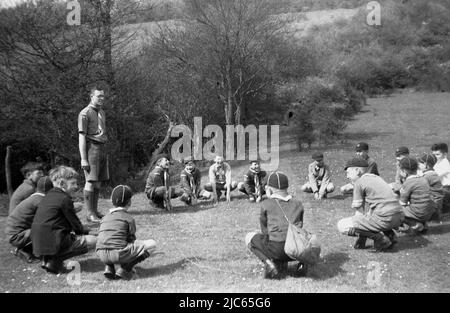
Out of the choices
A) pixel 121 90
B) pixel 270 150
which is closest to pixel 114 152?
pixel 121 90

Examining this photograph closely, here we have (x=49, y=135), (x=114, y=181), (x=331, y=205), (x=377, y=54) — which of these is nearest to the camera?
(x=331, y=205)

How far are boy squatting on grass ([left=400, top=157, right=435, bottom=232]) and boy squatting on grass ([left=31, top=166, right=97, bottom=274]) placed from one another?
4955 mm

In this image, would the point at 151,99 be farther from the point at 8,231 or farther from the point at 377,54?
the point at 377,54

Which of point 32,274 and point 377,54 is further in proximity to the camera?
point 377,54

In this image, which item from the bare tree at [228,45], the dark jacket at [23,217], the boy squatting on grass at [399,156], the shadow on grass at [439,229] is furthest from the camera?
the bare tree at [228,45]

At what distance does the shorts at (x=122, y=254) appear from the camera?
18.5 feet

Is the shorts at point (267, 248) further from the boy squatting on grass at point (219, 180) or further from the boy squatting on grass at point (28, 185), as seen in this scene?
the boy squatting on grass at point (219, 180)

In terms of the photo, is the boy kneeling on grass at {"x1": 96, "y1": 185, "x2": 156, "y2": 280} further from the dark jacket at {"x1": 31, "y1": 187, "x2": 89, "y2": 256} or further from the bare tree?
the bare tree

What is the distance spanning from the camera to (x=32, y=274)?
6.09 metres

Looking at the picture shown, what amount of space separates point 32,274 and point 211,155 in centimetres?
1383

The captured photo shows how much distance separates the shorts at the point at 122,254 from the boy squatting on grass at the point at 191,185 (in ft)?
15.3

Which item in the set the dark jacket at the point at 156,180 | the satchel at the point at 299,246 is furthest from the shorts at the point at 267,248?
the dark jacket at the point at 156,180

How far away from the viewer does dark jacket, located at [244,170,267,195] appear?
33.4 feet

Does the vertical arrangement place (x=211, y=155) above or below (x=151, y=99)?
below
